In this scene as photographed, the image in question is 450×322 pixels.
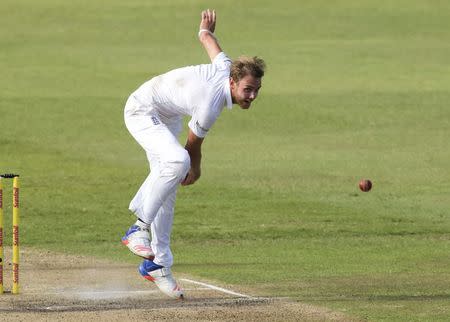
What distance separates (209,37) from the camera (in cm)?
1188

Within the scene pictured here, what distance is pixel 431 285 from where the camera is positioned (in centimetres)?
1279

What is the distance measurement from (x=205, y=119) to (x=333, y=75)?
25.1 metres

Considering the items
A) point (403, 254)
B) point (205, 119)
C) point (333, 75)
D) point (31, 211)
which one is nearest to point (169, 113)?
point (205, 119)

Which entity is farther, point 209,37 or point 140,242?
point 209,37

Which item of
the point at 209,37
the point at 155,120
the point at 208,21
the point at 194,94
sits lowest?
the point at 155,120

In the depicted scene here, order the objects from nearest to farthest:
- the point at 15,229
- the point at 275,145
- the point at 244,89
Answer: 1. the point at 244,89
2. the point at 15,229
3. the point at 275,145

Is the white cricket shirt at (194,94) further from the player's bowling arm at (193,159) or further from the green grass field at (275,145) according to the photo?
the green grass field at (275,145)

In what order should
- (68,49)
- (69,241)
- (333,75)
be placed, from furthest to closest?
(68,49)
(333,75)
(69,241)

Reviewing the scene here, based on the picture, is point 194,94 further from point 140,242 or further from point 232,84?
point 140,242

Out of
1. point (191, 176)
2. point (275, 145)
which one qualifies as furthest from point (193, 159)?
point (275, 145)

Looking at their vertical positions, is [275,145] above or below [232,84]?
above

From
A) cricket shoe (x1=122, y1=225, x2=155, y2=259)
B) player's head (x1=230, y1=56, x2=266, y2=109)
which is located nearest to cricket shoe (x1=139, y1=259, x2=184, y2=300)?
cricket shoe (x1=122, y1=225, x2=155, y2=259)

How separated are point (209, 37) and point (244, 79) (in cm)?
96

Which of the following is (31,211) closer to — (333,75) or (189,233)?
(189,233)
